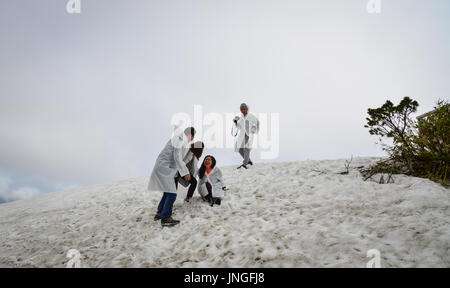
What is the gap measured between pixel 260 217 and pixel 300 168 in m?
4.19

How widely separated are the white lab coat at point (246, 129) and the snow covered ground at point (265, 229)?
9.40 ft

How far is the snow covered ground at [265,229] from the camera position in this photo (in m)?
3.51

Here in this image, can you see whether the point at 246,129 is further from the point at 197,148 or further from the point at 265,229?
the point at 265,229

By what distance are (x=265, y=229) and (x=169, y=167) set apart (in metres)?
2.64

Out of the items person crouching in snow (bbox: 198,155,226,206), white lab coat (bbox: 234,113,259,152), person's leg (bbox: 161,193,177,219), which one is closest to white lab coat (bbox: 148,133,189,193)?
person's leg (bbox: 161,193,177,219)

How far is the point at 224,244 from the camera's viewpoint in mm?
4258

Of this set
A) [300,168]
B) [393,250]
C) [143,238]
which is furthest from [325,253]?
[300,168]

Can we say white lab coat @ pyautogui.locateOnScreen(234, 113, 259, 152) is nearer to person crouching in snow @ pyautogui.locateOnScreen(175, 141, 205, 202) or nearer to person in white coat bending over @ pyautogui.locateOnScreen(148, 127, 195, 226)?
person crouching in snow @ pyautogui.locateOnScreen(175, 141, 205, 202)

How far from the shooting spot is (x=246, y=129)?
10.1 m

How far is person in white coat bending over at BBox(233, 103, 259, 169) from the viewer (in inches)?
396

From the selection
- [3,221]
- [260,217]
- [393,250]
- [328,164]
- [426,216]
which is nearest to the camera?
[393,250]

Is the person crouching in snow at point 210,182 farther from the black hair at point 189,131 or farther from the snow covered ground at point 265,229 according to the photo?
the black hair at point 189,131

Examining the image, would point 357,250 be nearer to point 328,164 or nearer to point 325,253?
point 325,253

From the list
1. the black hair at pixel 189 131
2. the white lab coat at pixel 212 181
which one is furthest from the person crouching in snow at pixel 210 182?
the black hair at pixel 189 131
